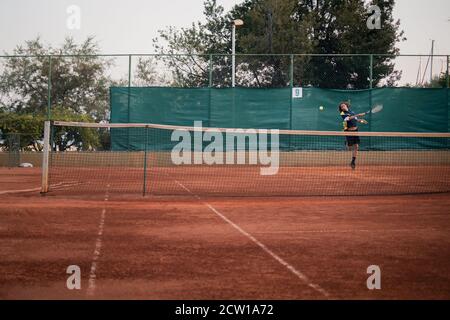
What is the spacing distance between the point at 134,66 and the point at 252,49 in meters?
12.9

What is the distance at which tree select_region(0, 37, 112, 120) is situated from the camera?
81.5ft

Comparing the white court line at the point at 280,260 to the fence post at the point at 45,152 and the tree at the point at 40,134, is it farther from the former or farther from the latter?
the tree at the point at 40,134

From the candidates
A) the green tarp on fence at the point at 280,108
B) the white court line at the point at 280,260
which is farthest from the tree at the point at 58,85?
the white court line at the point at 280,260

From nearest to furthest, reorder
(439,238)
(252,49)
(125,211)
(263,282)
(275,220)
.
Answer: (263,282), (439,238), (275,220), (125,211), (252,49)

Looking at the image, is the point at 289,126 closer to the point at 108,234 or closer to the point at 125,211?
the point at 125,211

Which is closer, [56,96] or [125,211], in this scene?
[125,211]

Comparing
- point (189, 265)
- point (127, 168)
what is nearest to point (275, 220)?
point (189, 265)

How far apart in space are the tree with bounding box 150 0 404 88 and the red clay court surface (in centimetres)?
1339

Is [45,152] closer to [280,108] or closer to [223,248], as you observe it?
[223,248]

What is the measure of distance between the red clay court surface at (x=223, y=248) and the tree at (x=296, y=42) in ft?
43.9

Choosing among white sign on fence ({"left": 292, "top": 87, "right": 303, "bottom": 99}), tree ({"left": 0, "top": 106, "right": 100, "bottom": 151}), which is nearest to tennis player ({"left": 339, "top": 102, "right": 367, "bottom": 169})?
white sign on fence ({"left": 292, "top": 87, "right": 303, "bottom": 99})

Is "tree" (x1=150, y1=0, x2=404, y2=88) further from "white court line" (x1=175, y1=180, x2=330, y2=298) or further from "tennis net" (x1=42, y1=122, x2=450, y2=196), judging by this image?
"white court line" (x1=175, y1=180, x2=330, y2=298)

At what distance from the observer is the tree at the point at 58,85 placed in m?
24.8
